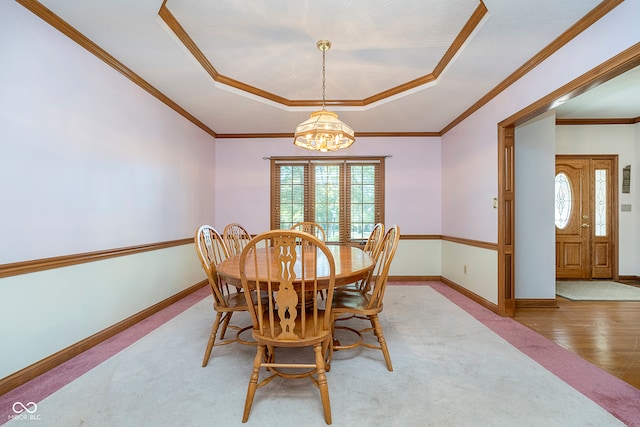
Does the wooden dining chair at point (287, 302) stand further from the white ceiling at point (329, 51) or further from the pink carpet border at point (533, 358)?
the white ceiling at point (329, 51)

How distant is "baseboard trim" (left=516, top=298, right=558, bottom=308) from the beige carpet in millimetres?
564

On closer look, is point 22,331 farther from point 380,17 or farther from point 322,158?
point 322,158

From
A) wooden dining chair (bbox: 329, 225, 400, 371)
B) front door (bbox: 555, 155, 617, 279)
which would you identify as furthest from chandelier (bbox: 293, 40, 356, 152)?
front door (bbox: 555, 155, 617, 279)

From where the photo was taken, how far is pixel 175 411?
156cm

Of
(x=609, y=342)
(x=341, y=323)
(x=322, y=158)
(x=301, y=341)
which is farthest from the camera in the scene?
(x=322, y=158)

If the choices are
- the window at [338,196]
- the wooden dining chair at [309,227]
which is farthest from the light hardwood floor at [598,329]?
the window at [338,196]

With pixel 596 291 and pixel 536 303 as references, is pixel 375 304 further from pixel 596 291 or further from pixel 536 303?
pixel 596 291

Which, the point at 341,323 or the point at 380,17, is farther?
the point at 341,323

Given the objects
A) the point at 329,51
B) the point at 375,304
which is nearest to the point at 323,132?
the point at 329,51

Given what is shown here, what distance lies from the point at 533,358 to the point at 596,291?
2.93 metres

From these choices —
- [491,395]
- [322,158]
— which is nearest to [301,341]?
[491,395]

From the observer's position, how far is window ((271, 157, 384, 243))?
15.8 ft

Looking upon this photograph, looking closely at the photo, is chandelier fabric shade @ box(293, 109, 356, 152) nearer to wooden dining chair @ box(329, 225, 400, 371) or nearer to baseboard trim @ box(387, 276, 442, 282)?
wooden dining chair @ box(329, 225, 400, 371)

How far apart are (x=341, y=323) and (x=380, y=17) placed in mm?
2662
